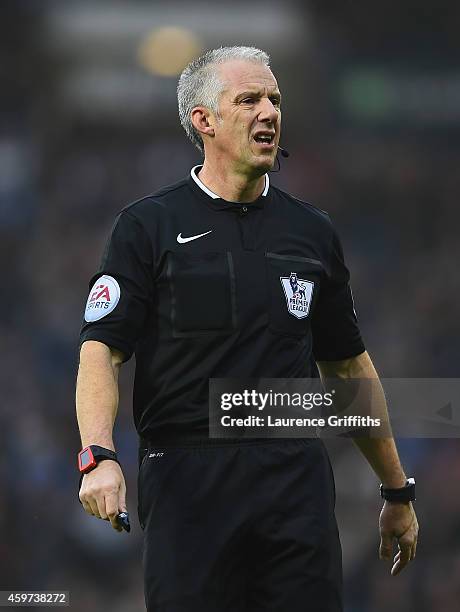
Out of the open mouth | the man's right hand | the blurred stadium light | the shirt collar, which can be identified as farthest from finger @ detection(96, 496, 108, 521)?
the blurred stadium light

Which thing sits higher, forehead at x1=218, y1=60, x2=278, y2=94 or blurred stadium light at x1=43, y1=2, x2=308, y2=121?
blurred stadium light at x1=43, y1=2, x2=308, y2=121

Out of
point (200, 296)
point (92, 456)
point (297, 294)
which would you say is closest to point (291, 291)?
point (297, 294)

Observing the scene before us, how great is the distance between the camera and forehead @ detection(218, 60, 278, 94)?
3334 mm

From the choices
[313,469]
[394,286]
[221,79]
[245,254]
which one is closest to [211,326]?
[245,254]

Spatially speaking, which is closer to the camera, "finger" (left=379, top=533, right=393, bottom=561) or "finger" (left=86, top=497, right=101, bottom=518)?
"finger" (left=86, top=497, right=101, bottom=518)

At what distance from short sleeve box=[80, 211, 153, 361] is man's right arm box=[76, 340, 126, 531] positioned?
4 centimetres

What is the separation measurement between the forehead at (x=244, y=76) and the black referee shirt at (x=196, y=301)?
311 millimetres

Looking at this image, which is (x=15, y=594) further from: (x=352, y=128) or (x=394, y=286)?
(x=352, y=128)

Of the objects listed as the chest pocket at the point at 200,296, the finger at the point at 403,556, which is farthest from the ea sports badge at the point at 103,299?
the finger at the point at 403,556

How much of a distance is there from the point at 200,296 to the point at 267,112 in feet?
1.82

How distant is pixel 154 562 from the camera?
122 inches

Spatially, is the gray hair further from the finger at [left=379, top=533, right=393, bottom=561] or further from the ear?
the finger at [left=379, top=533, right=393, bottom=561]

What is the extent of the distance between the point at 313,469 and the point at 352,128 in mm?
7170

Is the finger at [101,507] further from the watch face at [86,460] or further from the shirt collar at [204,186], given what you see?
the shirt collar at [204,186]
